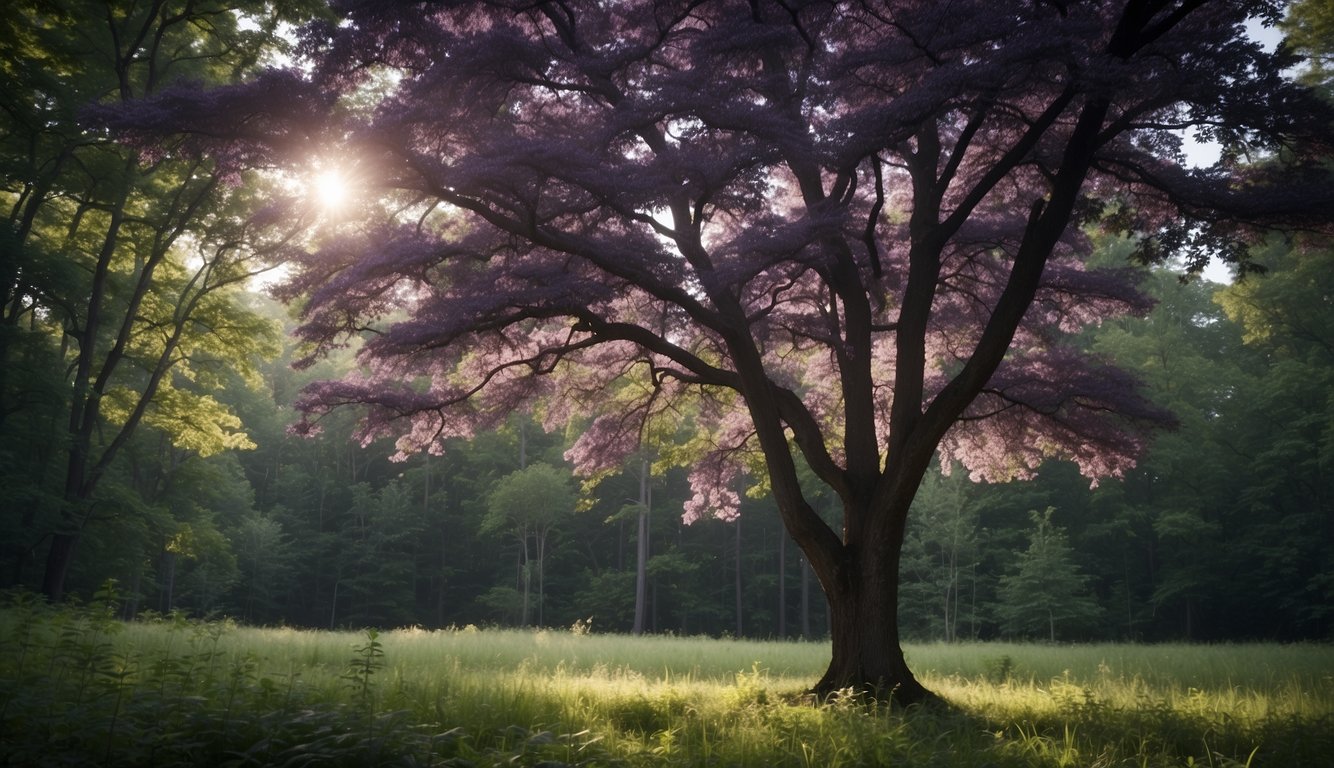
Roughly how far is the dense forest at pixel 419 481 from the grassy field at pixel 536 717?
13.1 ft

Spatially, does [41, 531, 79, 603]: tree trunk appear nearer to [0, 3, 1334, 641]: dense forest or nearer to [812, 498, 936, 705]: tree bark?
[0, 3, 1334, 641]: dense forest

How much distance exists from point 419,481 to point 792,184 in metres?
37.7

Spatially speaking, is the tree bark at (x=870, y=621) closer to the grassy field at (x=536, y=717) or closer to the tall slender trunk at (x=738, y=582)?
the grassy field at (x=536, y=717)

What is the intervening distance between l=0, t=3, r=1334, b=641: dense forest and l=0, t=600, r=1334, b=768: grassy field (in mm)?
3993

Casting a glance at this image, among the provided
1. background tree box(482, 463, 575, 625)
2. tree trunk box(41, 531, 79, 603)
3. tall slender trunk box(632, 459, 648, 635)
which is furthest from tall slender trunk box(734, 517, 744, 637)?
tree trunk box(41, 531, 79, 603)

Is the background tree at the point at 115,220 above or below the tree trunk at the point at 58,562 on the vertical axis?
above

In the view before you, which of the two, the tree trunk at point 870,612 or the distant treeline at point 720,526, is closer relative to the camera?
the tree trunk at point 870,612

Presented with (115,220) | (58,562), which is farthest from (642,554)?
(115,220)

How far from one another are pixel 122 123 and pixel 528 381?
18.1ft

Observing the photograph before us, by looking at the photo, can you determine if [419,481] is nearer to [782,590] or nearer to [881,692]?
[782,590]

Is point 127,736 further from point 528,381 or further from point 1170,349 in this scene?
point 1170,349

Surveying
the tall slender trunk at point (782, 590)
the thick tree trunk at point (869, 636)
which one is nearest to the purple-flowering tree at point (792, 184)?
the thick tree trunk at point (869, 636)

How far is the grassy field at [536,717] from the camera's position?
4.79 m

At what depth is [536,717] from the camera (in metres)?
6.74
